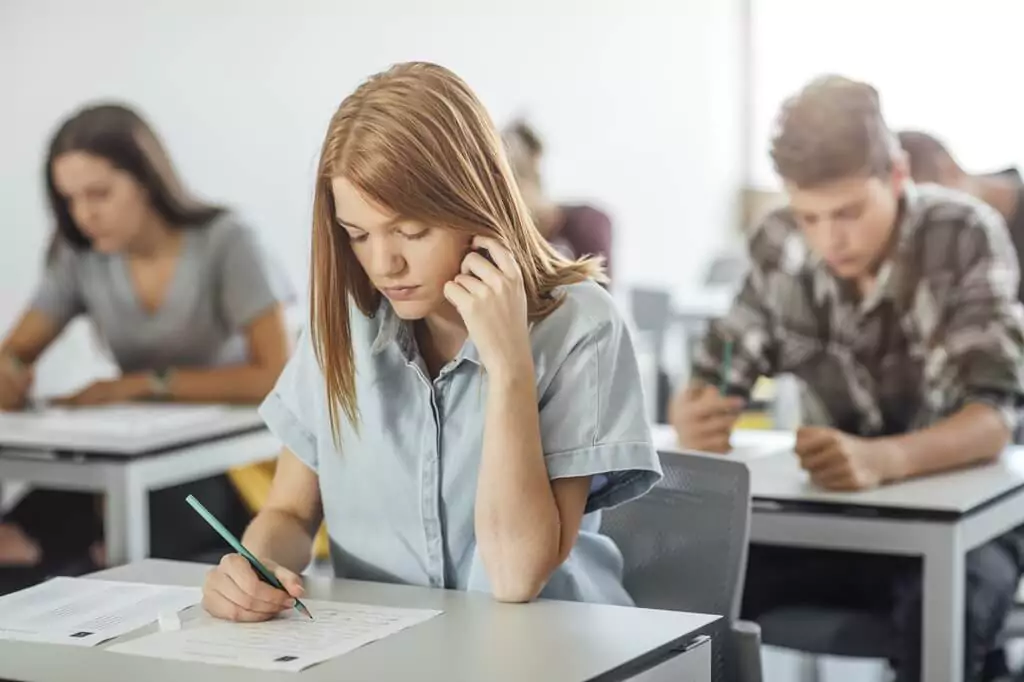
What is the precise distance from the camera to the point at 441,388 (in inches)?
65.5

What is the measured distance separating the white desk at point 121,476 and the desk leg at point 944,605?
3.88ft

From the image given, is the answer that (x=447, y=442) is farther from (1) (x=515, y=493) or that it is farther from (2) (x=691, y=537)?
(2) (x=691, y=537)

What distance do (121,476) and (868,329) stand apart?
1.37 m

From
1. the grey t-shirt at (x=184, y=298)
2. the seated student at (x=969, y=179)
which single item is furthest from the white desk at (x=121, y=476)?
Answer: the seated student at (x=969, y=179)

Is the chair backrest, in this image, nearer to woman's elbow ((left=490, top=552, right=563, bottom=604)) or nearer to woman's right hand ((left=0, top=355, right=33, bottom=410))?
woman's elbow ((left=490, top=552, right=563, bottom=604))

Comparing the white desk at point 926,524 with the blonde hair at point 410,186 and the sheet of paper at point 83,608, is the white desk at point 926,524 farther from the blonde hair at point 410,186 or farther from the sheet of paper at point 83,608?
the sheet of paper at point 83,608

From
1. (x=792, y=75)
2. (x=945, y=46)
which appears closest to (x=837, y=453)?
(x=945, y=46)

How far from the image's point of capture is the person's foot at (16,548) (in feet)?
11.1

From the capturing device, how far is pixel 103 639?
1431 millimetres

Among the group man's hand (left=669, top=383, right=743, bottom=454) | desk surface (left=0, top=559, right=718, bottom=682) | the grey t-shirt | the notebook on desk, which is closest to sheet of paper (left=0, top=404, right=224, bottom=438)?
the notebook on desk

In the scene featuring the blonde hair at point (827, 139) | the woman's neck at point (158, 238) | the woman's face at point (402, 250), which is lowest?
the woman's neck at point (158, 238)

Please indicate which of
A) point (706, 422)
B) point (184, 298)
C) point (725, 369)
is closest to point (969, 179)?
point (725, 369)

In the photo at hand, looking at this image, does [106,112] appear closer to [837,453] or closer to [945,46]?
[837,453]

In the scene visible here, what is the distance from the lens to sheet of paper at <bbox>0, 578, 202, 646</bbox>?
146 centimetres
